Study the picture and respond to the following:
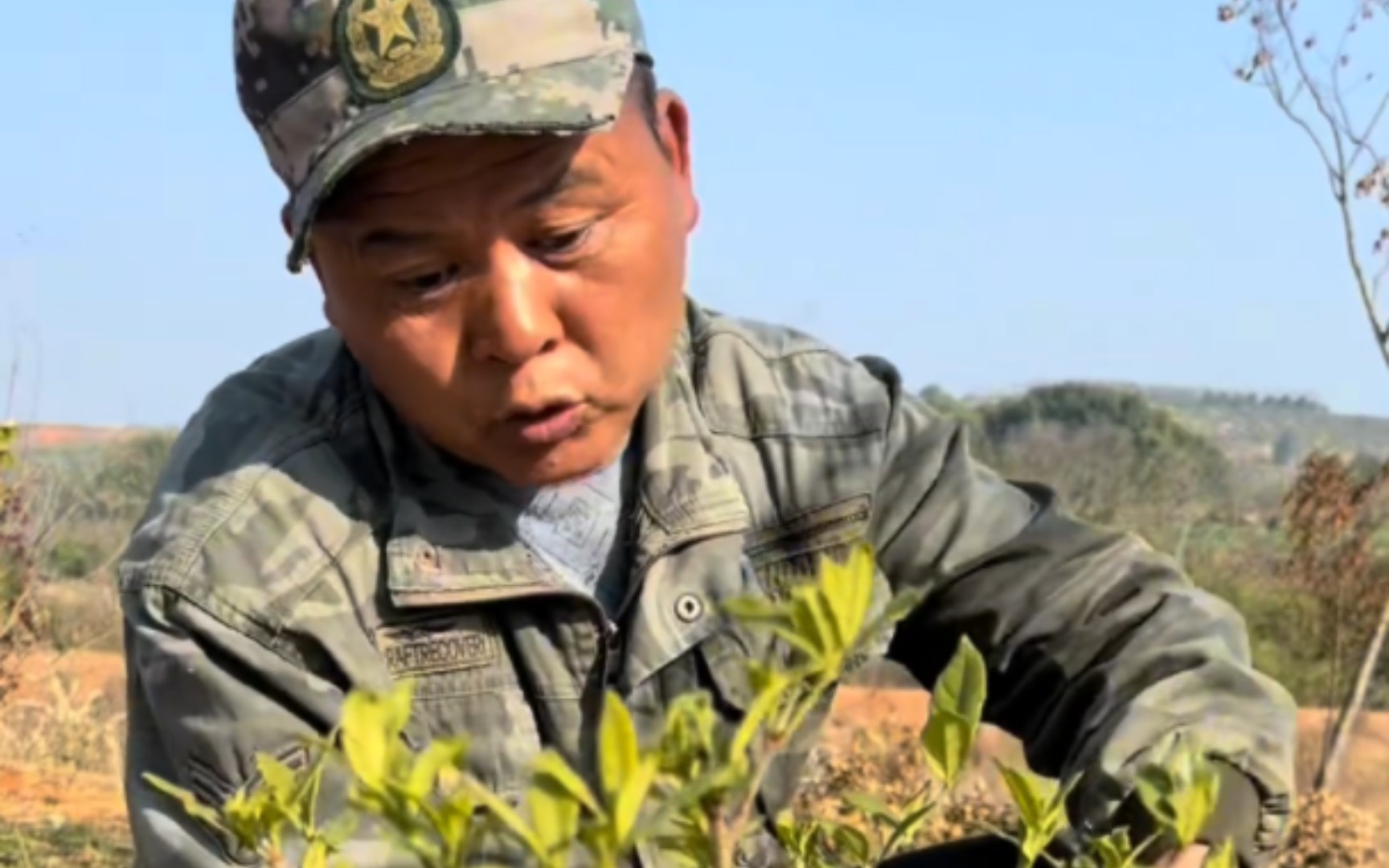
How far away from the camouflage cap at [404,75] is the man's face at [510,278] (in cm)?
3

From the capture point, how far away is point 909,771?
13.6ft

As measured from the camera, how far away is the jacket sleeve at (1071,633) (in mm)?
1593

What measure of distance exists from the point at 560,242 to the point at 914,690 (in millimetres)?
8740

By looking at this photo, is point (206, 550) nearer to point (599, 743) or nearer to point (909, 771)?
point (599, 743)

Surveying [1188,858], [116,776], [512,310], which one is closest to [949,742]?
[1188,858]

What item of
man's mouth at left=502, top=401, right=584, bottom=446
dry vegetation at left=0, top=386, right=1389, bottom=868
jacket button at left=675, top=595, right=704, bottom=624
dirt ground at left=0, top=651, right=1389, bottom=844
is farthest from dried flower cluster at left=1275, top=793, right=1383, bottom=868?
man's mouth at left=502, top=401, right=584, bottom=446

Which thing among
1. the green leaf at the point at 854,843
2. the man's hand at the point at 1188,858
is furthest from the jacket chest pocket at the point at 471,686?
the green leaf at the point at 854,843

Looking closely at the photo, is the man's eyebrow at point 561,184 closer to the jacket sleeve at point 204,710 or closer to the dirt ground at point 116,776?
the jacket sleeve at point 204,710

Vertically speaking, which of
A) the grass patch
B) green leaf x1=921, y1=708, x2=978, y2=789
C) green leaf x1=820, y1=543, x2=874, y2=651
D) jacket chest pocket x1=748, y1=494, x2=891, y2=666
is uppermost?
green leaf x1=820, y1=543, x2=874, y2=651

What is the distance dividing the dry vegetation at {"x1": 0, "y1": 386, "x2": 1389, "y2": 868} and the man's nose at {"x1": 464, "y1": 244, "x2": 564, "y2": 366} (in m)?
0.74

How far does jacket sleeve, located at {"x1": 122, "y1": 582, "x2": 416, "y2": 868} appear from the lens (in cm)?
169

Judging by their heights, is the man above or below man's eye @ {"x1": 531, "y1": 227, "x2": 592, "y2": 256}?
below

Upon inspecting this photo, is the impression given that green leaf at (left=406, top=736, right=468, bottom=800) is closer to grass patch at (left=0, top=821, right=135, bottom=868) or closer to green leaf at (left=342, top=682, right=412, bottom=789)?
green leaf at (left=342, top=682, right=412, bottom=789)

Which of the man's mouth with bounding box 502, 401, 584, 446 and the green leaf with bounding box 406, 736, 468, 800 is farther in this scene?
the man's mouth with bounding box 502, 401, 584, 446
